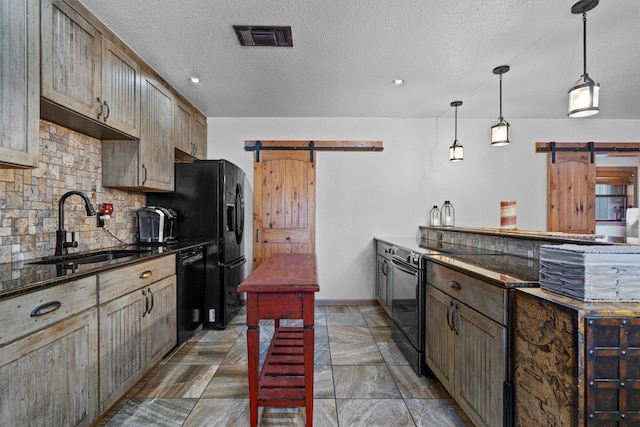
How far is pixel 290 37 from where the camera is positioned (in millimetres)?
2305

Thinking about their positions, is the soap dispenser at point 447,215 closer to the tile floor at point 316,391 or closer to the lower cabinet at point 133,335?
the tile floor at point 316,391

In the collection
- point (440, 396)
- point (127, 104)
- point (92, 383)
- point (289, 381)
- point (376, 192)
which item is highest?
point (127, 104)

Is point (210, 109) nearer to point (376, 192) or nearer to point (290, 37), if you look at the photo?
point (290, 37)

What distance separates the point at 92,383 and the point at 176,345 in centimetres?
107

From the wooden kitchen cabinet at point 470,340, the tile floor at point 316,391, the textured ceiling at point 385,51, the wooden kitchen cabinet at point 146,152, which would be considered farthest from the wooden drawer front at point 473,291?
the wooden kitchen cabinet at point 146,152

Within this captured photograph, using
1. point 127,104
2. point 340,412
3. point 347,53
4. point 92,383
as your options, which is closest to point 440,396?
point 340,412

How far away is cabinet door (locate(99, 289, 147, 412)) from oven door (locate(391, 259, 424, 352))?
1.95 metres

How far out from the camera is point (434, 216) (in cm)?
420

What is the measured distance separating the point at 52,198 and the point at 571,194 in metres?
5.68

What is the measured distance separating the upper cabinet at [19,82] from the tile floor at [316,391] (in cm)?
159

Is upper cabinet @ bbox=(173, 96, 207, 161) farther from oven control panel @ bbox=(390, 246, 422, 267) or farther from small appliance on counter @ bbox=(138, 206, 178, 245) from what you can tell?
oven control panel @ bbox=(390, 246, 422, 267)

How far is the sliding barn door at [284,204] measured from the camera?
4.14 m

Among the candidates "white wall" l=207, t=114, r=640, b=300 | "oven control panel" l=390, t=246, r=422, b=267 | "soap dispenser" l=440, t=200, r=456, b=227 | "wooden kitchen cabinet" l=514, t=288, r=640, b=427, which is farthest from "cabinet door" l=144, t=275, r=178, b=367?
"soap dispenser" l=440, t=200, r=456, b=227

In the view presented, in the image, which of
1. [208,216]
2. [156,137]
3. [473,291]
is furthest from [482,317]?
[156,137]
